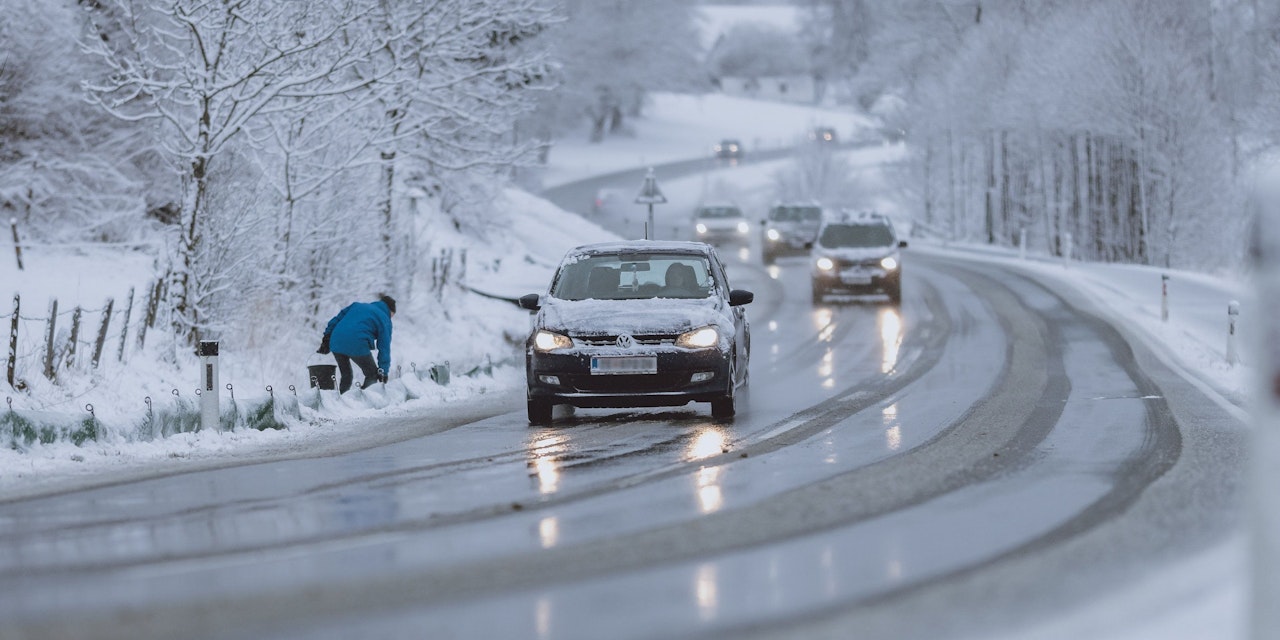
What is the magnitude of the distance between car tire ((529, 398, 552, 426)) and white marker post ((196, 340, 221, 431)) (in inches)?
106

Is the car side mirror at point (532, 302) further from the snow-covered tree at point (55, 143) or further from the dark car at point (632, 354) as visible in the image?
the snow-covered tree at point (55, 143)

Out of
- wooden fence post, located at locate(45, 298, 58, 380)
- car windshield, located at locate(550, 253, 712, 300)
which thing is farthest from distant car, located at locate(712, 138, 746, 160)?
wooden fence post, located at locate(45, 298, 58, 380)

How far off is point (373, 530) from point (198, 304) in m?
11.9

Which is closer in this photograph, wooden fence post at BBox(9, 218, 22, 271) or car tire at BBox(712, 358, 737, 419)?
car tire at BBox(712, 358, 737, 419)

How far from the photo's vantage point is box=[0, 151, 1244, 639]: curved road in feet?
20.7

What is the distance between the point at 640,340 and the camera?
14.3 meters

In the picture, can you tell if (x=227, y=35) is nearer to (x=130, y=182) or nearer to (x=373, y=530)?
(x=130, y=182)

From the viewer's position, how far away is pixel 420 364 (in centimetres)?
2264

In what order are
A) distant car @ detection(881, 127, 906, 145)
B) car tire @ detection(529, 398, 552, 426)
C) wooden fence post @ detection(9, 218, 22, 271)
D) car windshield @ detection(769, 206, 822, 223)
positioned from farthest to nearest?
distant car @ detection(881, 127, 906, 145)
car windshield @ detection(769, 206, 822, 223)
wooden fence post @ detection(9, 218, 22, 271)
car tire @ detection(529, 398, 552, 426)

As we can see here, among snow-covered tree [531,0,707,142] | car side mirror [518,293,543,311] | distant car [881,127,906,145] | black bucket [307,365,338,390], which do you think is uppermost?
snow-covered tree [531,0,707,142]

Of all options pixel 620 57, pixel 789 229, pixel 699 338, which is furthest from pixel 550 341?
pixel 620 57

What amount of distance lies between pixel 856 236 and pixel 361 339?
A: 58.6 ft

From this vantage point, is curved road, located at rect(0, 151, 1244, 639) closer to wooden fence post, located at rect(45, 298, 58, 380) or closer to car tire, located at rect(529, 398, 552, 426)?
car tire, located at rect(529, 398, 552, 426)

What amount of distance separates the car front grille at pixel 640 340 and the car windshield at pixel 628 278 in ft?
3.43
